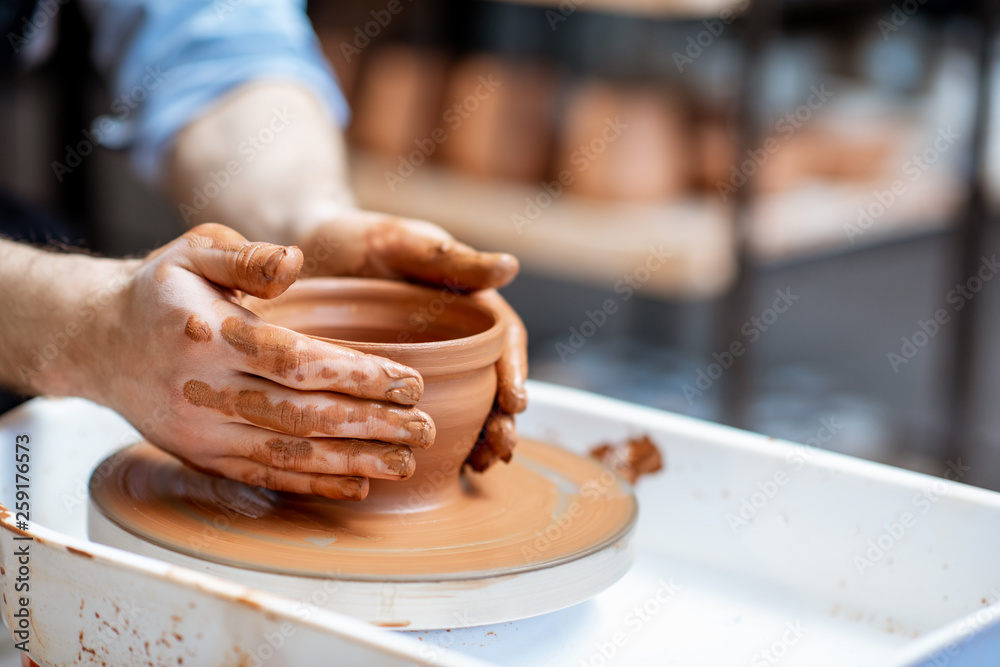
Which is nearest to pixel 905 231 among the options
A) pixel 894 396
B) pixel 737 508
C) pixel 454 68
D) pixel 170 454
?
pixel 894 396

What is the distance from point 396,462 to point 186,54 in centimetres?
92

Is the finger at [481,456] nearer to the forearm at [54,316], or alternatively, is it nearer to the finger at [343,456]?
the finger at [343,456]

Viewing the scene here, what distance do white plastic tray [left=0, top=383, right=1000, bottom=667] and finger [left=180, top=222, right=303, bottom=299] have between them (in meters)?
0.19

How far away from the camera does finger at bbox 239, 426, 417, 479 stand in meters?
0.68

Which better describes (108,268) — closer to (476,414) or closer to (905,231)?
(476,414)

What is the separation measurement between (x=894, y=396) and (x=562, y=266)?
105 cm

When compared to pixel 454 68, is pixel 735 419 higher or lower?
lower

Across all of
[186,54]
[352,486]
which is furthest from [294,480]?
[186,54]

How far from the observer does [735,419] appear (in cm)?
203

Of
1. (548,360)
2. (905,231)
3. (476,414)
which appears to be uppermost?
(476,414)

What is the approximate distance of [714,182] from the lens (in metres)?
2.19

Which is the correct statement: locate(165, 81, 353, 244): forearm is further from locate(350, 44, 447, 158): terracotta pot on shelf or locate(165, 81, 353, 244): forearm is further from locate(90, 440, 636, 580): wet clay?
locate(350, 44, 447, 158): terracotta pot on shelf

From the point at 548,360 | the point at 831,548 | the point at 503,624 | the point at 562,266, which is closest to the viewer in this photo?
the point at 503,624

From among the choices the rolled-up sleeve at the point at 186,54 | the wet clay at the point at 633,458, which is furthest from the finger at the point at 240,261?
the rolled-up sleeve at the point at 186,54
